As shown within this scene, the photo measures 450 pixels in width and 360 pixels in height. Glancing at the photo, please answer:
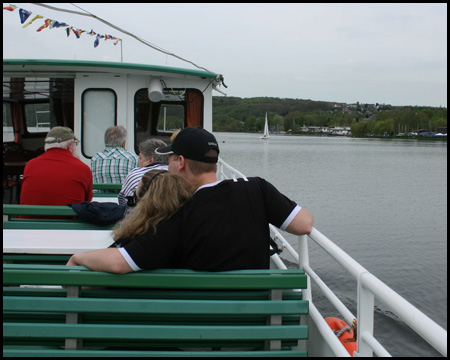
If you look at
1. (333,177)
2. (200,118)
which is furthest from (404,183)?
(200,118)

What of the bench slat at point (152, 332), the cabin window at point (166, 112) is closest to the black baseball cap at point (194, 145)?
the bench slat at point (152, 332)

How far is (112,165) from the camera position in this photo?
5766 millimetres

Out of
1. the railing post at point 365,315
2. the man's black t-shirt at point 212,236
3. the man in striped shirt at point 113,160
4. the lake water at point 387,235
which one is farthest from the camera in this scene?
the lake water at point 387,235

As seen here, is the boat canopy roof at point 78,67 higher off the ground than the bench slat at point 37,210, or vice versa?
the boat canopy roof at point 78,67

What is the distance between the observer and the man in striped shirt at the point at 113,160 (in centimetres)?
566

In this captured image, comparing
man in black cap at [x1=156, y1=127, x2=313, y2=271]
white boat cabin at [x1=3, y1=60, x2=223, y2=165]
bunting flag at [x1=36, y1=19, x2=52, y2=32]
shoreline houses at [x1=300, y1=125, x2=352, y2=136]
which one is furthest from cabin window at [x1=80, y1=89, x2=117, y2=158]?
shoreline houses at [x1=300, y1=125, x2=352, y2=136]

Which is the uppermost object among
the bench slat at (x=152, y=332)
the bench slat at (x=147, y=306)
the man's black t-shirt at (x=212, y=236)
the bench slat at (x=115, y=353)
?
the man's black t-shirt at (x=212, y=236)

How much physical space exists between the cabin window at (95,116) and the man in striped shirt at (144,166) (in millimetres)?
3777

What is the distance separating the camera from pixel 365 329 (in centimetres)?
215

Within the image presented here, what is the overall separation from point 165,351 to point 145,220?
0.64 metres

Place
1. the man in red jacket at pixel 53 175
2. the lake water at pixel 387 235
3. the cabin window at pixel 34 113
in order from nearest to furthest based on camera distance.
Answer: the man in red jacket at pixel 53 175 < the lake water at pixel 387 235 < the cabin window at pixel 34 113

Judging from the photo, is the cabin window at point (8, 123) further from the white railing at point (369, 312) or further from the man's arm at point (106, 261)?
the white railing at point (369, 312)

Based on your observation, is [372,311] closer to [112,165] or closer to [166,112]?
[112,165]

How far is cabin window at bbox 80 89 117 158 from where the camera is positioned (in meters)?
7.96
